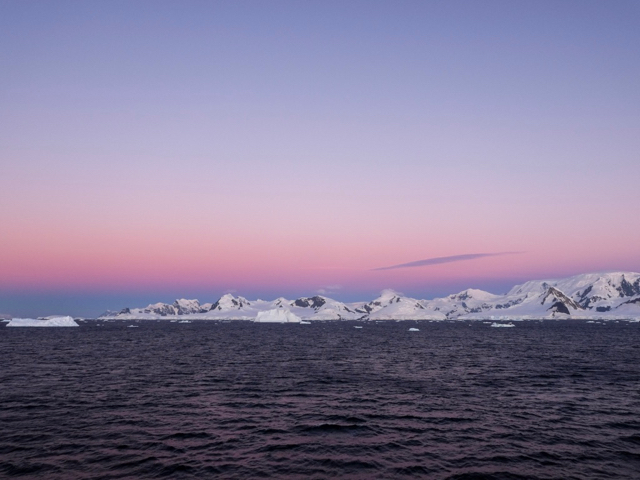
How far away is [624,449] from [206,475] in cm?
2715

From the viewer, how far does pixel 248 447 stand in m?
28.7

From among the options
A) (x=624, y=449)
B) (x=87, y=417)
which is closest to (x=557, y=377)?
(x=624, y=449)

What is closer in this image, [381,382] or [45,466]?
[45,466]

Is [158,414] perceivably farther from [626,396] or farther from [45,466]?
[626,396]

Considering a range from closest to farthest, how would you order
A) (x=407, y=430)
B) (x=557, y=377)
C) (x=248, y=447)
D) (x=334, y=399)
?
(x=248, y=447)
(x=407, y=430)
(x=334, y=399)
(x=557, y=377)

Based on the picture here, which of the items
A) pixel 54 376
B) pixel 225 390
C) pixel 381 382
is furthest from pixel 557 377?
pixel 54 376

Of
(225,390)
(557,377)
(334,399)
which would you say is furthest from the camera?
(557,377)

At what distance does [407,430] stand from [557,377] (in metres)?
35.5

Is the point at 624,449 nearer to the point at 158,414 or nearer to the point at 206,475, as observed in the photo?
the point at 206,475

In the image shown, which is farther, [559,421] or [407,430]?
[559,421]

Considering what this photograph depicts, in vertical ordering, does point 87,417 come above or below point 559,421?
above

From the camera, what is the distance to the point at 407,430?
32.6 metres

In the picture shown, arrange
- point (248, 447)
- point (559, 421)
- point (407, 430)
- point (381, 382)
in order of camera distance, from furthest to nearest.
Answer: point (381, 382) → point (559, 421) → point (407, 430) → point (248, 447)

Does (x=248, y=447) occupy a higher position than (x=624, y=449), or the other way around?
(x=248, y=447)
